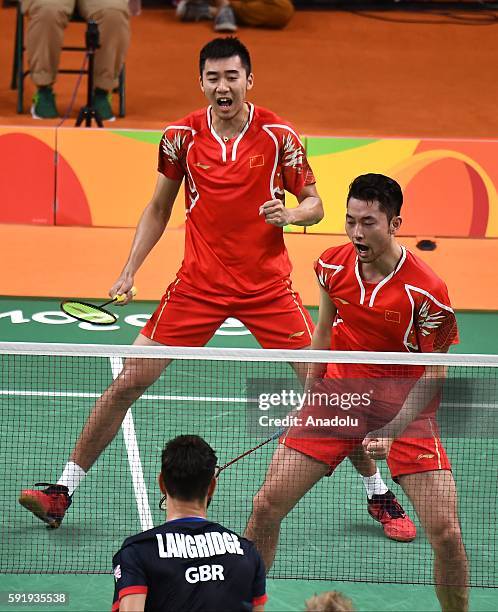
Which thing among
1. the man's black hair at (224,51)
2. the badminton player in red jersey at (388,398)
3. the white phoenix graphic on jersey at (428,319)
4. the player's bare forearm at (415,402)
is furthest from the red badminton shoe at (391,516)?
the man's black hair at (224,51)

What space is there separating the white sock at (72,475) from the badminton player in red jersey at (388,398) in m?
1.20

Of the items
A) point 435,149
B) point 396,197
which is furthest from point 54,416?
point 435,149

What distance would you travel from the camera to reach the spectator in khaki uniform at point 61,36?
11.2 metres

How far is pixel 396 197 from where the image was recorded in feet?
16.8

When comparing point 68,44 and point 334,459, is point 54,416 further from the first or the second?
point 68,44

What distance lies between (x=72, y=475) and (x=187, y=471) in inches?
Result: 90.2

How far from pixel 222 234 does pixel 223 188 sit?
9.0 inches

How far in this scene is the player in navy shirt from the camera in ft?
12.5

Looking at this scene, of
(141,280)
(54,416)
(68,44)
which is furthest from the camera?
(68,44)

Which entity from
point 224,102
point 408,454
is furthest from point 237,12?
point 408,454

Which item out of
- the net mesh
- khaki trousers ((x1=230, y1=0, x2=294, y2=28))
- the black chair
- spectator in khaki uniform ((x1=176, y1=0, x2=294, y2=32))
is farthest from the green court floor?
khaki trousers ((x1=230, y1=0, x2=294, y2=28))

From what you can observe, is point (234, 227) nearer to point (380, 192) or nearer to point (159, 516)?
point (380, 192)

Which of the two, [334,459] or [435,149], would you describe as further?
[435,149]

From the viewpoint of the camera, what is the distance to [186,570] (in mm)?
3811
